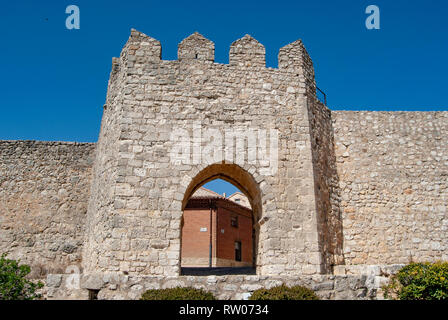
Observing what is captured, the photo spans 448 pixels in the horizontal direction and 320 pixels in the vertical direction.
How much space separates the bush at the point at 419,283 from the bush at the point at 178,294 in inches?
157

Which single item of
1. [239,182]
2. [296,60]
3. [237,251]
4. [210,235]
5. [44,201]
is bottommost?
[237,251]

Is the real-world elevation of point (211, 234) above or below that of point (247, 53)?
below

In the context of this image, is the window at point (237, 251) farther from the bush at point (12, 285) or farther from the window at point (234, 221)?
the bush at point (12, 285)

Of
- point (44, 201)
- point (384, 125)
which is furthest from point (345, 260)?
point (44, 201)

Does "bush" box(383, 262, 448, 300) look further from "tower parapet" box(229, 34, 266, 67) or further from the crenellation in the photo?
"tower parapet" box(229, 34, 266, 67)

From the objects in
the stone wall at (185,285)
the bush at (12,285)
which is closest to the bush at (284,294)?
the stone wall at (185,285)

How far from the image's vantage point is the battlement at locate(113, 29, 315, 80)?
10367 mm

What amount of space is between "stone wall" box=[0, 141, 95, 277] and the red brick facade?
543 inches

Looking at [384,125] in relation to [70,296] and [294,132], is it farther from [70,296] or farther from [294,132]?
[70,296]

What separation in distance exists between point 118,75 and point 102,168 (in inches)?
96.4

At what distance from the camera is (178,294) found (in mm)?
7324

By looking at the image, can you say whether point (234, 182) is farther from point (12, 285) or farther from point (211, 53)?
point (12, 285)

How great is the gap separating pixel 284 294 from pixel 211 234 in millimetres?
19485

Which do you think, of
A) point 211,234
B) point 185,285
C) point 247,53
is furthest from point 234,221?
point 185,285
